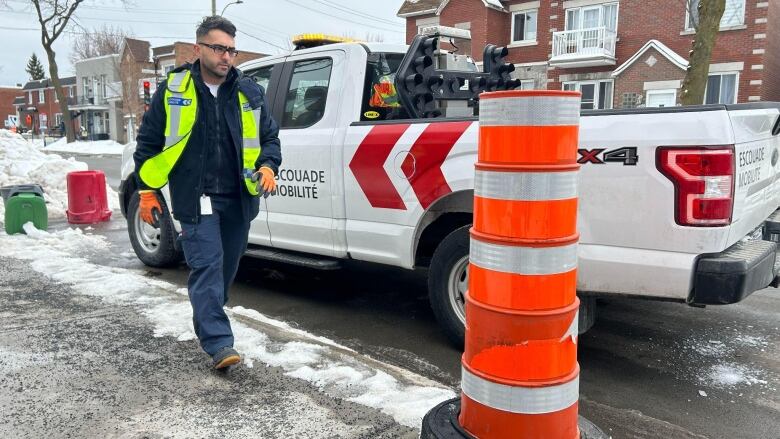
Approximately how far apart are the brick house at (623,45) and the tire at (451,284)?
21.6 m

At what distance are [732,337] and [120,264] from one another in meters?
5.58

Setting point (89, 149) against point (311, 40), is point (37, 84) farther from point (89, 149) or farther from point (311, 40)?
point (311, 40)

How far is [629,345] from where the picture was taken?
4.22 metres

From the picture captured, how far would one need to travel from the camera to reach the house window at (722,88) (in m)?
23.4

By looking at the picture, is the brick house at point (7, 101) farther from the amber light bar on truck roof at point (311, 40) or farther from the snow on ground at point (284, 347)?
the amber light bar on truck roof at point (311, 40)

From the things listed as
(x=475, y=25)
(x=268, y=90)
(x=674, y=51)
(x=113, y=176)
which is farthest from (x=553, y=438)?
(x=475, y=25)

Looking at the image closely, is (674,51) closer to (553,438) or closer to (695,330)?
(695,330)

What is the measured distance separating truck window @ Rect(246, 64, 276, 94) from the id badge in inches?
87.1

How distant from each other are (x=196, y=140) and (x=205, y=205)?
353mm

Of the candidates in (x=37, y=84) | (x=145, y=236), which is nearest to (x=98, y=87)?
(x=37, y=84)

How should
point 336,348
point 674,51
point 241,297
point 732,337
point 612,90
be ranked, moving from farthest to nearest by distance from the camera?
point 612,90
point 674,51
point 241,297
point 732,337
point 336,348

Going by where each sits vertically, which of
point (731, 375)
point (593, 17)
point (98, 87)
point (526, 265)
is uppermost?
point (593, 17)

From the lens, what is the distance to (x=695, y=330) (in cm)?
453

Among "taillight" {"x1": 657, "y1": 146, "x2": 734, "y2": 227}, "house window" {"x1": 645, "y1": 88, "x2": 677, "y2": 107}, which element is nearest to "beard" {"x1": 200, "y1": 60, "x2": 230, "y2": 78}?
"taillight" {"x1": 657, "y1": 146, "x2": 734, "y2": 227}
